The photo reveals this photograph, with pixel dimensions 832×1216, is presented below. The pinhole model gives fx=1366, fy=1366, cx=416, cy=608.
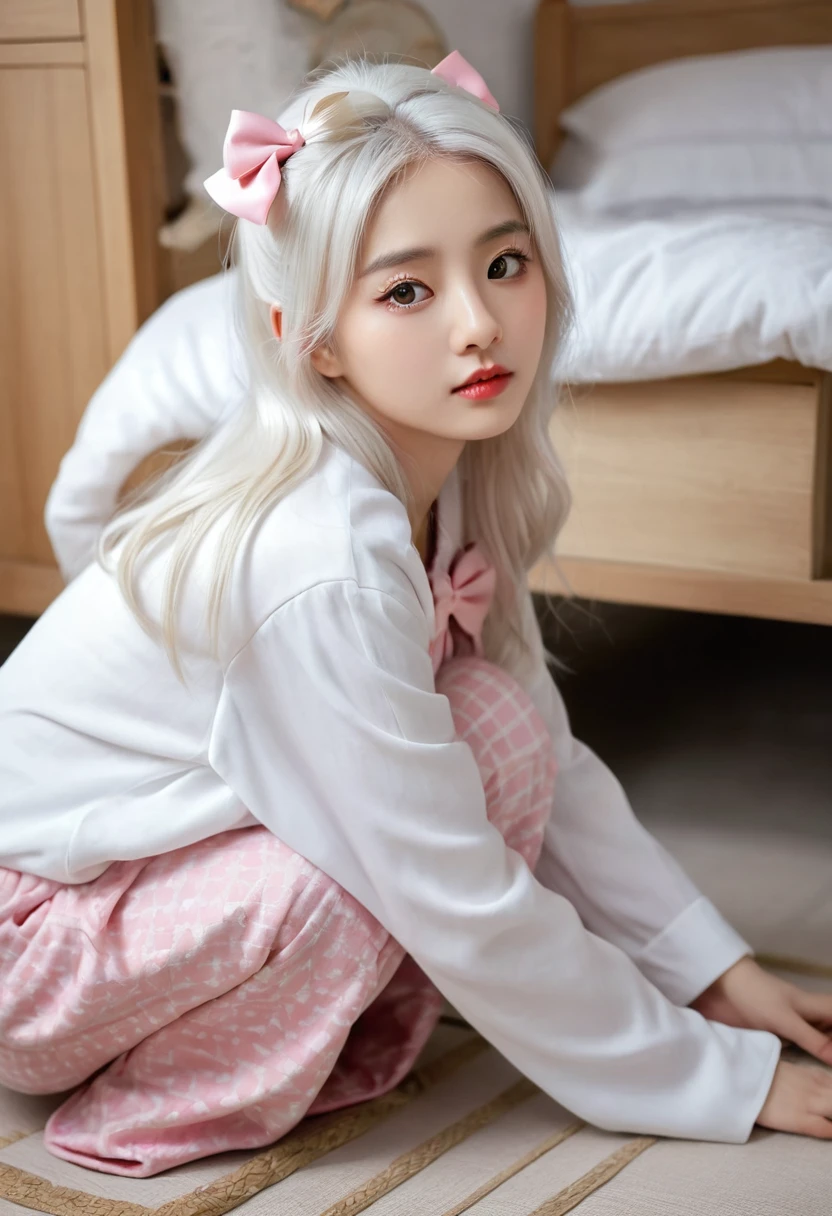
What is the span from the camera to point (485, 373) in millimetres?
845

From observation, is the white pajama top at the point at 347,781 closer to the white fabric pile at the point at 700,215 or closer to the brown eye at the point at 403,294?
the brown eye at the point at 403,294

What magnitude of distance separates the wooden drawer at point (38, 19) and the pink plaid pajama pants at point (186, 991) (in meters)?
1.07

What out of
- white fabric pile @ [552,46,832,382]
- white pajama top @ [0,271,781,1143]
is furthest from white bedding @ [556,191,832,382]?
white pajama top @ [0,271,781,1143]

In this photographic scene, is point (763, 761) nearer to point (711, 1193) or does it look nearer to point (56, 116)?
point (711, 1193)

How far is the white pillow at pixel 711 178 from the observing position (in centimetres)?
180

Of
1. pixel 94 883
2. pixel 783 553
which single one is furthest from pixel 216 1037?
pixel 783 553

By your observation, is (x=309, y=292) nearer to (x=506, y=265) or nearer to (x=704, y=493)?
(x=506, y=265)

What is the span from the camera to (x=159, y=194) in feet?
5.29

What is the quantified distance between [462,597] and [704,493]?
1.29ft

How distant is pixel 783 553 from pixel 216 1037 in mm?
712

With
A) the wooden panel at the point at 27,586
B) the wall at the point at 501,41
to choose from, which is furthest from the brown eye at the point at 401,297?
the wall at the point at 501,41

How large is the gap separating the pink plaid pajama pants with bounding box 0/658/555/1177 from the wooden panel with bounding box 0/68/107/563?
2.94ft

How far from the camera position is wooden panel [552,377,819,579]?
1263 mm

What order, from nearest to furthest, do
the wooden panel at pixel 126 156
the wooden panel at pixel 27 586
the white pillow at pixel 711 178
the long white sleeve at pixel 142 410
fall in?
the long white sleeve at pixel 142 410 < the wooden panel at pixel 126 156 < the wooden panel at pixel 27 586 < the white pillow at pixel 711 178
